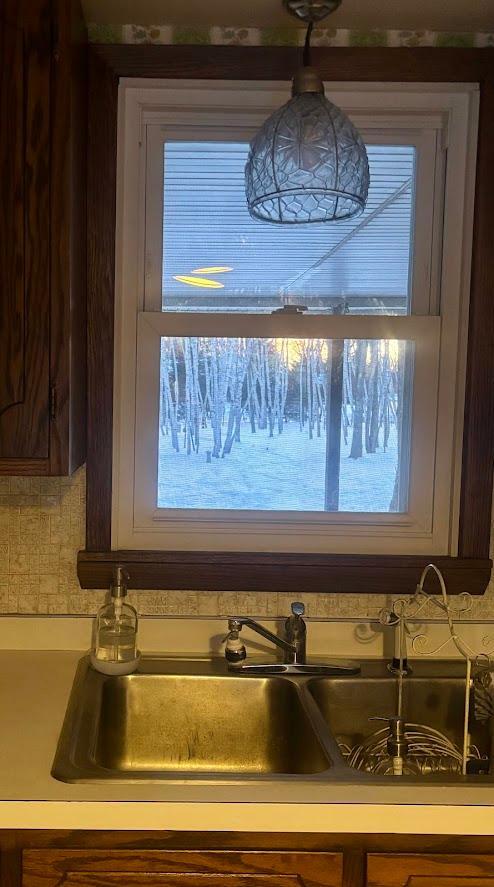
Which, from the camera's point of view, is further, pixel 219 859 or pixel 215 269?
pixel 215 269

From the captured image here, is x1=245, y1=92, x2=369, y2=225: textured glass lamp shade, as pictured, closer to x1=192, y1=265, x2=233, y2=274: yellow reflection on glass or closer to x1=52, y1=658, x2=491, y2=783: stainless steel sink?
x1=192, y1=265, x2=233, y2=274: yellow reflection on glass

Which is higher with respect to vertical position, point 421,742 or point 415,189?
point 415,189

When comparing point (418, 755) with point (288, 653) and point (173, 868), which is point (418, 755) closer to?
point (288, 653)

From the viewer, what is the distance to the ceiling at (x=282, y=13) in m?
A: 1.67

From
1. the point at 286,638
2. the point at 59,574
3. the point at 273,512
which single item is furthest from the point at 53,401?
the point at 286,638

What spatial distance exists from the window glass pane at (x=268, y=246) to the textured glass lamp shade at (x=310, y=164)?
24cm

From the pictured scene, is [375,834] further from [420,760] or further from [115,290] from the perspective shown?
[115,290]

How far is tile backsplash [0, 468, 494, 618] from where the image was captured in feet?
6.07

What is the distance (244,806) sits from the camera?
1.23 metres

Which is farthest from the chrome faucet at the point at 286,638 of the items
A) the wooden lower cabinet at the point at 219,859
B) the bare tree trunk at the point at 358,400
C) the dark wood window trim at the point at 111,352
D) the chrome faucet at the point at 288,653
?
the wooden lower cabinet at the point at 219,859

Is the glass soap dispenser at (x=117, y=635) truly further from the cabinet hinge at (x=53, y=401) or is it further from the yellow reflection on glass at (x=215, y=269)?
the yellow reflection on glass at (x=215, y=269)

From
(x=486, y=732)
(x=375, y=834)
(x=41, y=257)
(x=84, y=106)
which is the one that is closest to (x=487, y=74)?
(x=84, y=106)

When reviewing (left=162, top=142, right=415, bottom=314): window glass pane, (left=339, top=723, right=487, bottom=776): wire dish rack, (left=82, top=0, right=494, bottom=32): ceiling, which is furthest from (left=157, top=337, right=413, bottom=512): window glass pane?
(left=82, top=0, right=494, bottom=32): ceiling

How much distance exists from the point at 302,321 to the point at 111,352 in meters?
0.45
